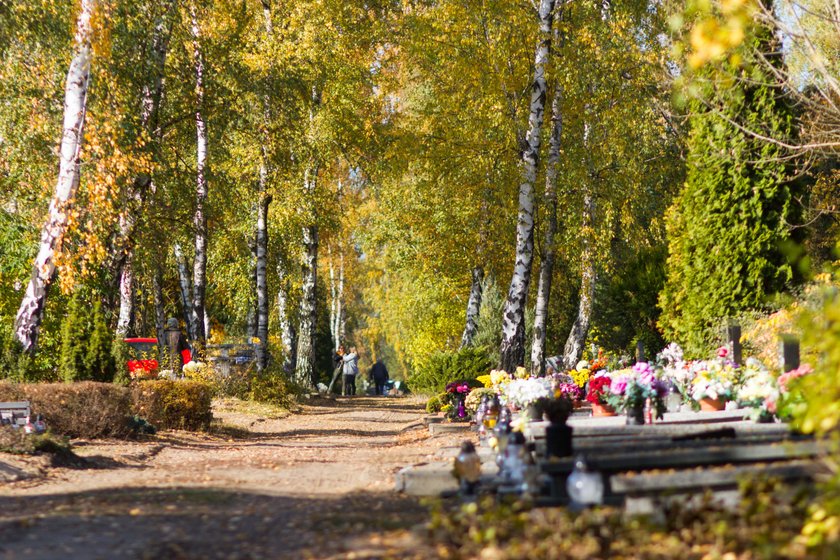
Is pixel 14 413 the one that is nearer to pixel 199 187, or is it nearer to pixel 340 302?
pixel 199 187

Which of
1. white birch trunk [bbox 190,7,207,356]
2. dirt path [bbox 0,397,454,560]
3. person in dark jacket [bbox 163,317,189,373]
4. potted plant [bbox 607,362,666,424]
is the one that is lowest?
dirt path [bbox 0,397,454,560]

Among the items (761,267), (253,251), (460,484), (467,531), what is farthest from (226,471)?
(253,251)

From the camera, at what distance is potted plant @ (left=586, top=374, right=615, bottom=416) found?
14133 millimetres

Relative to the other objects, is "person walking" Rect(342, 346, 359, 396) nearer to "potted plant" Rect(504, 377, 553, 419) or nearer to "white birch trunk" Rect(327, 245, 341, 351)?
"white birch trunk" Rect(327, 245, 341, 351)

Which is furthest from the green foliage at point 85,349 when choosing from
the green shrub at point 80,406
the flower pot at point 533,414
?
the flower pot at point 533,414

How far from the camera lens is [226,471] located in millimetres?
11992

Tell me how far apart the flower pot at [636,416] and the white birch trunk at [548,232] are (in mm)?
10239

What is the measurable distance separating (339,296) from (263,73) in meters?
30.4

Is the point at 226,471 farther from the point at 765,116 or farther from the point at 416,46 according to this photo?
the point at 416,46

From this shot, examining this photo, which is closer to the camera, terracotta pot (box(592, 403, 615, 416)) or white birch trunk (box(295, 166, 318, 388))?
terracotta pot (box(592, 403, 615, 416))

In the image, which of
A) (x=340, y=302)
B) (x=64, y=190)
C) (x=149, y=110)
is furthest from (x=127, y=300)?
(x=340, y=302)

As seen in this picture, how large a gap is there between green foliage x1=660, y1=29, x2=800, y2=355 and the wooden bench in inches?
409

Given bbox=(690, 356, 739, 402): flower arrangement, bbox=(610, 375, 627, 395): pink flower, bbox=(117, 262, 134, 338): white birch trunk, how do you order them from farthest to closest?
bbox=(117, 262, 134, 338): white birch trunk, bbox=(690, 356, 739, 402): flower arrangement, bbox=(610, 375, 627, 395): pink flower

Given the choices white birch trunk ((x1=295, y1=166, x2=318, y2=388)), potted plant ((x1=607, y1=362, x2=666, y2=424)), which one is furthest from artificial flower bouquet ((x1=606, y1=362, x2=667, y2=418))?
white birch trunk ((x1=295, y1=166, x2=318, y2=388))
